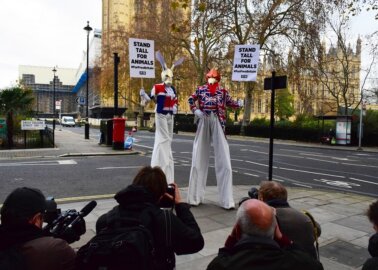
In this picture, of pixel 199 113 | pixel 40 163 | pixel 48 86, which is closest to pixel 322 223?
pixel 199 113

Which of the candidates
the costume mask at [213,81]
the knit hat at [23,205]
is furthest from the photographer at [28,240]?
the costume mask at [213,81]

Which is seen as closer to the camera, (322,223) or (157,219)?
(157,219)

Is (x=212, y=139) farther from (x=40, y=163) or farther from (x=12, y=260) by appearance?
(x=40, y=163)

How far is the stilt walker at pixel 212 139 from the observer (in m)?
6.62

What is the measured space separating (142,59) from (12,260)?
5.96 meters

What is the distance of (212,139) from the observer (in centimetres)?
679

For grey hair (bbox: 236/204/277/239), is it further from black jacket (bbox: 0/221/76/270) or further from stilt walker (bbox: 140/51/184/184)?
stilt walker (bbox: 140/51/184/184)

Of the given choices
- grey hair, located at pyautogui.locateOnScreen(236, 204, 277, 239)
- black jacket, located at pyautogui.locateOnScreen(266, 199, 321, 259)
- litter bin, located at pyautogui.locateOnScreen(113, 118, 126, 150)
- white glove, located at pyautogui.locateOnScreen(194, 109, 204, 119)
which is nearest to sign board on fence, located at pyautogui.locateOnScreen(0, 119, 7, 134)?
litter bin, located at pyautogui.locateOnScreen(113, 118, 126, 150)

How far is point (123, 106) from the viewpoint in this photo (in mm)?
78250

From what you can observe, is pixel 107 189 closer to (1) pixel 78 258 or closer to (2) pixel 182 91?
(1) pixel 78 258

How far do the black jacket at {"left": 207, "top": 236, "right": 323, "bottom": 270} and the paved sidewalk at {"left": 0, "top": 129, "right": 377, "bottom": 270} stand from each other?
189 centimetres

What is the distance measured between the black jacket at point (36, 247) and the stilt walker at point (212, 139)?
4404mm

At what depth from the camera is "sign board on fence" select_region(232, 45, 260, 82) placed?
6977mm

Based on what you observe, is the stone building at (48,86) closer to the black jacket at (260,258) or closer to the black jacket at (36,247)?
the black jacket at (36,247)
